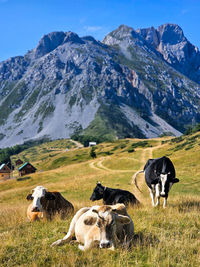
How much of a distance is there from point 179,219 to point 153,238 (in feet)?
9.51

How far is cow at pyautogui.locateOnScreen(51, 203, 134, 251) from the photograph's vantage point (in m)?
5.94

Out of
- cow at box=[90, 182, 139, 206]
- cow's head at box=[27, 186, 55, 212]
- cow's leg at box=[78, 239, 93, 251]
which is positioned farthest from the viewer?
cow at box=[90, 182, 139, 206]

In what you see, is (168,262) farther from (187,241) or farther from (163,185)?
(163,185)

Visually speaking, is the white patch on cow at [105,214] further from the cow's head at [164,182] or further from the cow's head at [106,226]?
the cow's head at [164,182]

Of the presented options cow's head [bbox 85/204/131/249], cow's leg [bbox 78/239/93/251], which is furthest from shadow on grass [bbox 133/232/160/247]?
cow's leg [bbox 78/239/93/251]

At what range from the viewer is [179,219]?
372 inches

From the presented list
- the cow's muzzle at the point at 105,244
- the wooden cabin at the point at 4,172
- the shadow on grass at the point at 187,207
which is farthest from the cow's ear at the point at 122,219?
the wooden cabin at the point at 4,172

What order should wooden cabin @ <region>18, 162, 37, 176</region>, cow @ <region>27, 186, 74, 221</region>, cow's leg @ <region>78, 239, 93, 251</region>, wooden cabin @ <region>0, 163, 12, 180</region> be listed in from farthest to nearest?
wooden cabin @ <region>0, 163, 12, 180</region>
wooden cabin @ <region>18, 162, 37, 176</region>
cow @ <region>27, 186, 74, 221</region>
cow's leg @ <region>78, 239, 93, 251</region>

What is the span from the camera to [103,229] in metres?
5.90

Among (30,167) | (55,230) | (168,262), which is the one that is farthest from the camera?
(30,167)

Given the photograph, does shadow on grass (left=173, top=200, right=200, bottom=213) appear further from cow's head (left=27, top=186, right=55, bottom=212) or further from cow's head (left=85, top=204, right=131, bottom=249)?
cow's head (left=27, top=186, right=55, bottom=212)

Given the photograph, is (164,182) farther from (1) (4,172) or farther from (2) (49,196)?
(1) (4,172)

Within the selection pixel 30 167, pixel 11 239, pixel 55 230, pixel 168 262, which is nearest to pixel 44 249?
pixel 11 239

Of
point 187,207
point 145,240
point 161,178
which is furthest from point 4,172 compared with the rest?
point 145,240
